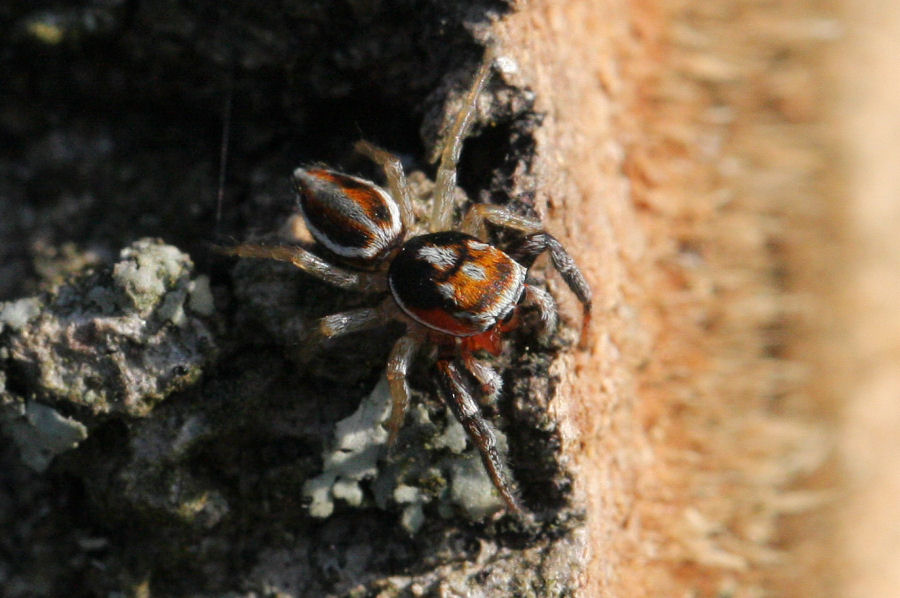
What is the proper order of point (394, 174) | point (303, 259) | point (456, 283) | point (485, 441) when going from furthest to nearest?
1. point (394, 174)
2. point (456, 283)
3. point (303, 259)
4. point (485, 441)

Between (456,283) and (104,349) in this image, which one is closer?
(104,349)

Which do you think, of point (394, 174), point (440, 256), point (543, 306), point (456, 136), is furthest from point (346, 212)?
point (543, 306)

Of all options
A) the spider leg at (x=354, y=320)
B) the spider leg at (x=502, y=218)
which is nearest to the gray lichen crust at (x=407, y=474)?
the spider leg at (x=354, y=320)

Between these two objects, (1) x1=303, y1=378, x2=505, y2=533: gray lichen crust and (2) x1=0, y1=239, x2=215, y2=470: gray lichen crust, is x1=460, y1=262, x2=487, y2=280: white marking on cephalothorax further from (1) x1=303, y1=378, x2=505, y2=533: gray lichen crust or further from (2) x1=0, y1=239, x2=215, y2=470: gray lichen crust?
(2) x1=0, y1=239, x2=215, y2=470: gray lichen crust

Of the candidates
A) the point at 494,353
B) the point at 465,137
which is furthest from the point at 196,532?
the point at 465,137

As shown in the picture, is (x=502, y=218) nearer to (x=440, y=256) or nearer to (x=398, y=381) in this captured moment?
(x=440, y=256)

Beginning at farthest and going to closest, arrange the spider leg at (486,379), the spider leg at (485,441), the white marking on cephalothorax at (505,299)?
the white marking on cephalothorax at (505,299)
the spider leg at (486,379)
the spider leg at (485,441)

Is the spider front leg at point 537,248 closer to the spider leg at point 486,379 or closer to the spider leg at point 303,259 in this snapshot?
the spider leg at point 486,379
